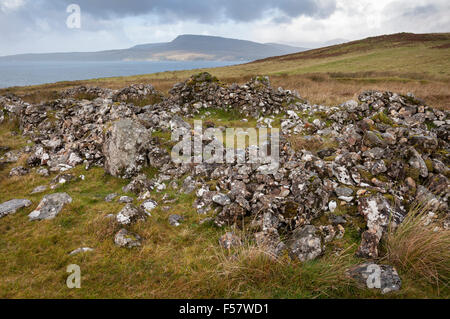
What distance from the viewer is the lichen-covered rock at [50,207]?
640cm

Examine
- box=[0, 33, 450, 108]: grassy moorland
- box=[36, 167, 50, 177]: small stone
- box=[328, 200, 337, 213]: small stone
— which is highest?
box=[0, 33, 450, 108]: grassy moorland

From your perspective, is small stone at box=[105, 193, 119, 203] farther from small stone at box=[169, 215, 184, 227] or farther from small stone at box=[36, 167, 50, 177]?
small stone at box=[36, 167, 50, 177]

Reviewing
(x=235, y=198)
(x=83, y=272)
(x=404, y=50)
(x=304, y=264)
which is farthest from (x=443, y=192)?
(x=404, y=50)

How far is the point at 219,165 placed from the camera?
27.9 feet

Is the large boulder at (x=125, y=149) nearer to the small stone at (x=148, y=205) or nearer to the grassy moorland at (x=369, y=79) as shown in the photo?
the small stone at (x=148, y=205)

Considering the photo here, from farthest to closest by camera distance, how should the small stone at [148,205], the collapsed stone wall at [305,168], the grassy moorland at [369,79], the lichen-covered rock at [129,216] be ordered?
the grassy moorland at [369,79]
the small stone at [148,205]
the lichen-covered rock at [129,216]
the collapsed stone wall at [305,168]

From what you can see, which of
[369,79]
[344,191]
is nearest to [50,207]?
[344,191]

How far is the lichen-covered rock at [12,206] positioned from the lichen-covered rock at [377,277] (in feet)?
29.4

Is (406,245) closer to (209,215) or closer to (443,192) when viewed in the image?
(443,192)

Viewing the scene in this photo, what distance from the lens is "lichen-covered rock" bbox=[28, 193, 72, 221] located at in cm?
640

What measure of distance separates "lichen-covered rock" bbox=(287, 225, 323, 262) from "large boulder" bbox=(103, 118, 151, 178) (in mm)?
6808

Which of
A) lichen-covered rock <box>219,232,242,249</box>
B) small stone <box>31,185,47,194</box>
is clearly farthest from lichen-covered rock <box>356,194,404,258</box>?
small stone <box>31,185,47,194</box>

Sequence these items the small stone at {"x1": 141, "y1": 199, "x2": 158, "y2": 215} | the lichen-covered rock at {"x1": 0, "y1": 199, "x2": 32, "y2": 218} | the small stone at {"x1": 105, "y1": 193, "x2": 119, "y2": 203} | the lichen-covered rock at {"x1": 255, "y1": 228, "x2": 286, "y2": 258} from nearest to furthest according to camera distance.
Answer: the lichen-covered rock at {"x1": 255, "y1": 228, "x2": 286, "y2": 258}, the lichen-covered rock at {"x1": 0, "y1": 199, "x2": 32, "y2": 218}, the small stone at {"x1": 141, "y1": 199, "x2": 158, "y2": 215}, the small stone at {"x1": 105, "y1": 193, "x2": 119, "y2": 203}

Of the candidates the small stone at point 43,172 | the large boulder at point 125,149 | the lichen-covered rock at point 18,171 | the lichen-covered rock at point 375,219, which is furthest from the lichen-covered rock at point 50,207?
the lichen-covered rock at point 375,219
